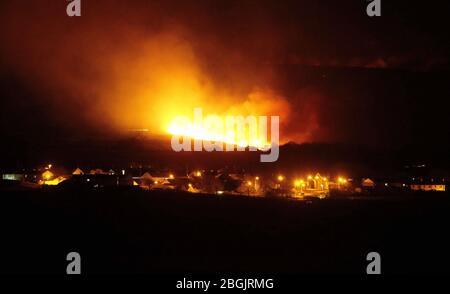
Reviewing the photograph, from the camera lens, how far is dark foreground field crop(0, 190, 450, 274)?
8016 mm

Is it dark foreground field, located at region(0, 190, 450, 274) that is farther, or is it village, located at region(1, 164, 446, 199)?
village, located at region(1, 164, 446, 199)

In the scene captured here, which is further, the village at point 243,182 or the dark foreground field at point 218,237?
the village at point 243,182

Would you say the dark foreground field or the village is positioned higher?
the village

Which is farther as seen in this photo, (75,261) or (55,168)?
(55,168)

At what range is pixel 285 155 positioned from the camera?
31.2 metres

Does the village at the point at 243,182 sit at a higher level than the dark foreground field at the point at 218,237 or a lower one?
higher

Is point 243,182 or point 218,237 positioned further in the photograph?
point 243,182

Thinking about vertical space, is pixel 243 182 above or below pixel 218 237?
above

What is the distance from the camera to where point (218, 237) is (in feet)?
31.8

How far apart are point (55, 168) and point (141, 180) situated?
888 centimetres

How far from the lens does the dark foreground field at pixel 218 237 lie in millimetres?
8016
